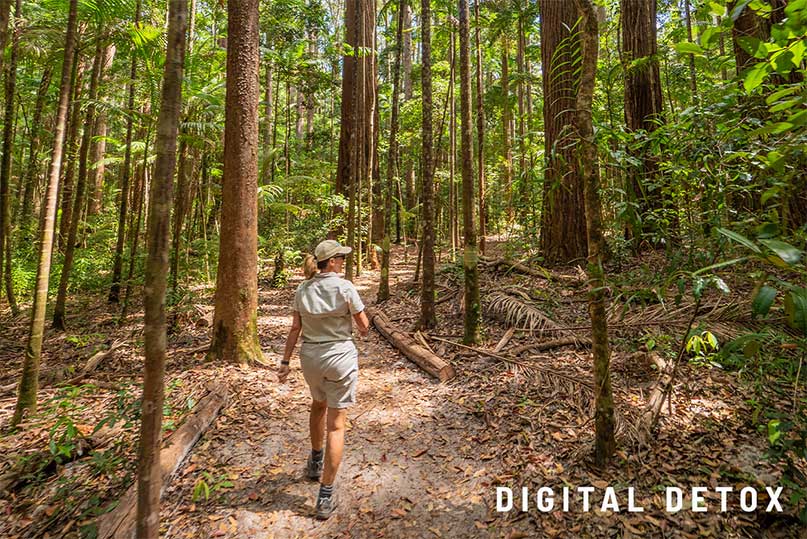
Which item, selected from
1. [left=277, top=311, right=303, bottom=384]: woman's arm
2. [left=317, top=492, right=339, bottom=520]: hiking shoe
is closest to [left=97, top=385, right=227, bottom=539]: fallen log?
[left=277, top=311, right=303, bottom=384]: woman's arm

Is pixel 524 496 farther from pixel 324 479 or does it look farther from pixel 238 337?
pixel 238 337

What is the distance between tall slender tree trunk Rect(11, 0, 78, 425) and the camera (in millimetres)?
4113

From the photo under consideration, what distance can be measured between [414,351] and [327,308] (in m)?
2.90

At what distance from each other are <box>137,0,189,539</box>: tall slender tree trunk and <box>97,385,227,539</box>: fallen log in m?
1.07

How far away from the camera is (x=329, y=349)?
3371 mm

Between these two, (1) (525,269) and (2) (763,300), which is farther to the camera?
(1) (525,269)

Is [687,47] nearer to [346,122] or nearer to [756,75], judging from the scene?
[756,75]

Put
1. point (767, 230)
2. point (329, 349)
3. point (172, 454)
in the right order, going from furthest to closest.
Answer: point (172, 454) < point (329, 349) < point (767, 230)

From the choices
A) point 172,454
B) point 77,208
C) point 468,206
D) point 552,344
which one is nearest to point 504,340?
point 552,344

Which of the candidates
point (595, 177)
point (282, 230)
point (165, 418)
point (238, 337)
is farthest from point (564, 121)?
point (282, 230)

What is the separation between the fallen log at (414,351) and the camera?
5.37m

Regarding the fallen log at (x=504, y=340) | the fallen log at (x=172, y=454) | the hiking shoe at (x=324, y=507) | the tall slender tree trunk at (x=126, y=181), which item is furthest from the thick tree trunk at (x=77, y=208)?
the fallen log at (x=504, y=340)

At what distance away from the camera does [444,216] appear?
21.9 metres

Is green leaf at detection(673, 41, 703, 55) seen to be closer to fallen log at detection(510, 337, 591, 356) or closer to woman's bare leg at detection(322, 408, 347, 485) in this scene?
woman's bare leg at detection(322, 408, 347, 485)
